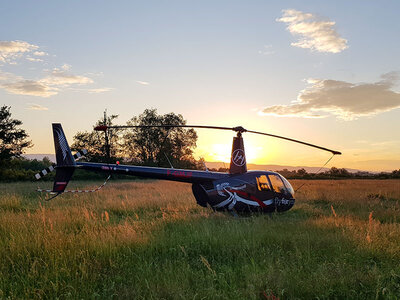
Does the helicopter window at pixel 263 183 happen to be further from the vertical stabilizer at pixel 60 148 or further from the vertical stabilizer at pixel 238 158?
the vertical stabilizer at pixel 60 148

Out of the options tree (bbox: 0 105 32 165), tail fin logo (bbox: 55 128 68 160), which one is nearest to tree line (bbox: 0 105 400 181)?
tree (bbox: 0 105 32 165)

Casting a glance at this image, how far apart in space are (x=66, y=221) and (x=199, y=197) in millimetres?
4480

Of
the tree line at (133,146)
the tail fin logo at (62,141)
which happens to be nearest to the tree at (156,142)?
the tree line at (133,146)

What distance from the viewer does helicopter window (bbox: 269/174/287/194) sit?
10.1 metres

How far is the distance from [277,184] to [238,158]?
65.3 inches

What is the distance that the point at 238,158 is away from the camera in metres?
10.1

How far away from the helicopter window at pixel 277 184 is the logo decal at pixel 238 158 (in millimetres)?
1149

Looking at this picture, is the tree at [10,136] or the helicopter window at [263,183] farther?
the tree at [10,136]

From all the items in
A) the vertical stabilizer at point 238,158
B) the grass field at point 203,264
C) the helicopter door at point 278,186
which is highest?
the vertical stabilizer at point 238,158

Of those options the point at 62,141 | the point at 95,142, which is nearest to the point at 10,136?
the point at 95,142

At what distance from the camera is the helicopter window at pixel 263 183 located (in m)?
9.91

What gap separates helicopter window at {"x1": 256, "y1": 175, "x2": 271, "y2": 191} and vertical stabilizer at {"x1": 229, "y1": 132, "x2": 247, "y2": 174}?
1.93 ft

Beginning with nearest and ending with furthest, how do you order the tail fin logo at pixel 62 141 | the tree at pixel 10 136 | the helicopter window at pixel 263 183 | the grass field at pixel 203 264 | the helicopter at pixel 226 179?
the grass field at pixel 203 264
the helicopter at pixel 226 179
the helicopter window at pixel 263 183
the tail fin logo at pixel 62 141
the tree at pixel 10 136

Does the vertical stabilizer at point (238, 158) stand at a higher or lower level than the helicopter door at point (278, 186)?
higher
